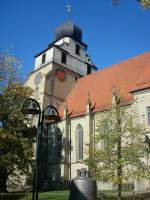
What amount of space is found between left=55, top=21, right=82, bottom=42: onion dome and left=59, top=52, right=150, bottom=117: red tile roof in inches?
357

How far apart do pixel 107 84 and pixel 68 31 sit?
14433 millimetres

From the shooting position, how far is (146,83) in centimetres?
2689

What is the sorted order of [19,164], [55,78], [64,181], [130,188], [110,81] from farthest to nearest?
[55,78] → [110,81] → [64,181] → [130,188] → [19,164]

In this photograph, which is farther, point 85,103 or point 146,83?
point 85,103

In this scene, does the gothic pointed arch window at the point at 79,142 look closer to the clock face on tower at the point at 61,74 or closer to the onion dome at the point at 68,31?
the clock face on tower at the point at 61,74

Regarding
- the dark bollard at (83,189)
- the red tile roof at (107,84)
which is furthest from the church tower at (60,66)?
the dark bollard at (83,189)

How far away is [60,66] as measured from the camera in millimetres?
42156

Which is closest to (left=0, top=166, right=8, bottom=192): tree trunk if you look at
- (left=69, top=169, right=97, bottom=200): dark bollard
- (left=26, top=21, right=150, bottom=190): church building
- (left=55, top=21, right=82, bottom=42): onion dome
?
(left=26, top=21, right=150, bottom=190): church building

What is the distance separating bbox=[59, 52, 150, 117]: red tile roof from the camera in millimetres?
32000

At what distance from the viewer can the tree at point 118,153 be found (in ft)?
58.9

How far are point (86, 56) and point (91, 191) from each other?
A: 37.0m

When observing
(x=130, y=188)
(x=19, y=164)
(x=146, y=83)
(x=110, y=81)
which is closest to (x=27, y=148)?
(x=19, y=164)

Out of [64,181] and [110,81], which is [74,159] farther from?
[110,81]

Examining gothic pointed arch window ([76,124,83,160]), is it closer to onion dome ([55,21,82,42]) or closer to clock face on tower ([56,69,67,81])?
clock face on tower ([56,69,67,81])
